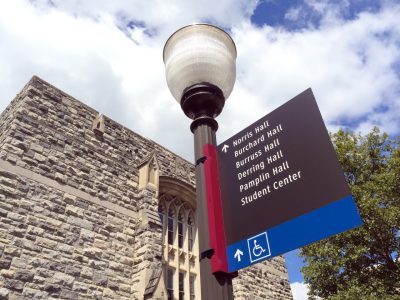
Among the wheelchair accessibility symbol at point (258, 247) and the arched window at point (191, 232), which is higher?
the arched window at point (191, 232)

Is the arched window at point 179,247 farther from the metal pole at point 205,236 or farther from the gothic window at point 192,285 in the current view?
the metal pole at point 205,236

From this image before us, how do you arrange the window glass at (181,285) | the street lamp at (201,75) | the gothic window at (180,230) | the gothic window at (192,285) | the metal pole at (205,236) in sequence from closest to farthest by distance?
the metal pole at (205,236) → the street lamp at (201,75) → the window glass at (181,285) → the gothic window at (192,285) → the gothic window at (180,230)

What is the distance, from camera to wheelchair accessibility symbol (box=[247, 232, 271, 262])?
240 cm

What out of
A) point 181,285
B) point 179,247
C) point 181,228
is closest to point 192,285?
point 181,285

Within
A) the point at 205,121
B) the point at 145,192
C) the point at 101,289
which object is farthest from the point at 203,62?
the point at 145,192

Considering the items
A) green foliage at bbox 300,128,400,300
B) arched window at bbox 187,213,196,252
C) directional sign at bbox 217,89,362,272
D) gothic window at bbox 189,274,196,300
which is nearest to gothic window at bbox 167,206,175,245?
arched window at bbox 187,213,196,252

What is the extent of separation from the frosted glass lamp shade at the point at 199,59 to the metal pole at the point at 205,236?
0.37 metres

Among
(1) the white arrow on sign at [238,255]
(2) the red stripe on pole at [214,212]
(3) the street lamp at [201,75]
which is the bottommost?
(1) the white arrow on sign at [238,255]

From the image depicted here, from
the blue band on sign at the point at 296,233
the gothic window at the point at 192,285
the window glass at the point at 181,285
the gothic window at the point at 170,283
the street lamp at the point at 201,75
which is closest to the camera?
the blue band on sign at the point at 296,233

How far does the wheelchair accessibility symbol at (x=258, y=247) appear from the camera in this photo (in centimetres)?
240

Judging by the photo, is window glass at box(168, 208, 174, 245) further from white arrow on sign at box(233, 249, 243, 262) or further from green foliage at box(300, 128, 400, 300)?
white arrow on sign at box(233, 249, 243, 262)

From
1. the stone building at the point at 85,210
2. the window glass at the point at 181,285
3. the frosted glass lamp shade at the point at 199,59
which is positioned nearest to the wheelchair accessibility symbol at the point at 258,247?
the frosted glass lamp shade at the point at 199,59

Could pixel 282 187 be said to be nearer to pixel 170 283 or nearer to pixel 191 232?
pixel 170 283

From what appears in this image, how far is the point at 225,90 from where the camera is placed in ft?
10.6
